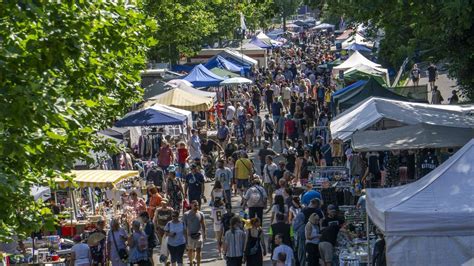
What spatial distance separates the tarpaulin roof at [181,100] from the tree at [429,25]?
9.18 m

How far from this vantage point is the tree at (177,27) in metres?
44.2

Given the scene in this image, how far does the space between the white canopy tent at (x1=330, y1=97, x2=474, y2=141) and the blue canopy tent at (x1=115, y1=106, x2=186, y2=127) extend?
300 inches

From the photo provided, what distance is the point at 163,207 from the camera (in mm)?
20562

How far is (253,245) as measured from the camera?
1781 cm

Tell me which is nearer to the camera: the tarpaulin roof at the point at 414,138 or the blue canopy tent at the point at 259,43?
the tarpaulin roof at the point at 414,138

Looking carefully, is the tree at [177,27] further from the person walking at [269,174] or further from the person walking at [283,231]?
the person walking at [283,231]

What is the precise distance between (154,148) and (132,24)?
15823mm

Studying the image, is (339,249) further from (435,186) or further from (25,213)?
(25,213)

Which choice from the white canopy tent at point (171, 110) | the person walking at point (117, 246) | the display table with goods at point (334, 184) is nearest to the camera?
the person walking at point (117, 246)

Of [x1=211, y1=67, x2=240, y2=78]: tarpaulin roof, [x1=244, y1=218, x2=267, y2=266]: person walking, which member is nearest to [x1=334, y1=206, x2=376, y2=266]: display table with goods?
[x1=244, y1=218, x2=267, y2=266]: person walking

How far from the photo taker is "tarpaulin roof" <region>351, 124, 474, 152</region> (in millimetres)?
18609

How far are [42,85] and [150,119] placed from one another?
55.0 feet

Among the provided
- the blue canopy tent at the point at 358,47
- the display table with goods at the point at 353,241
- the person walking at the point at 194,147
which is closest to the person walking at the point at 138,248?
the display table with goods at the point at 353,241

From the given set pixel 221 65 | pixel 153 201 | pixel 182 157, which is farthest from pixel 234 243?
pixel 221 65
